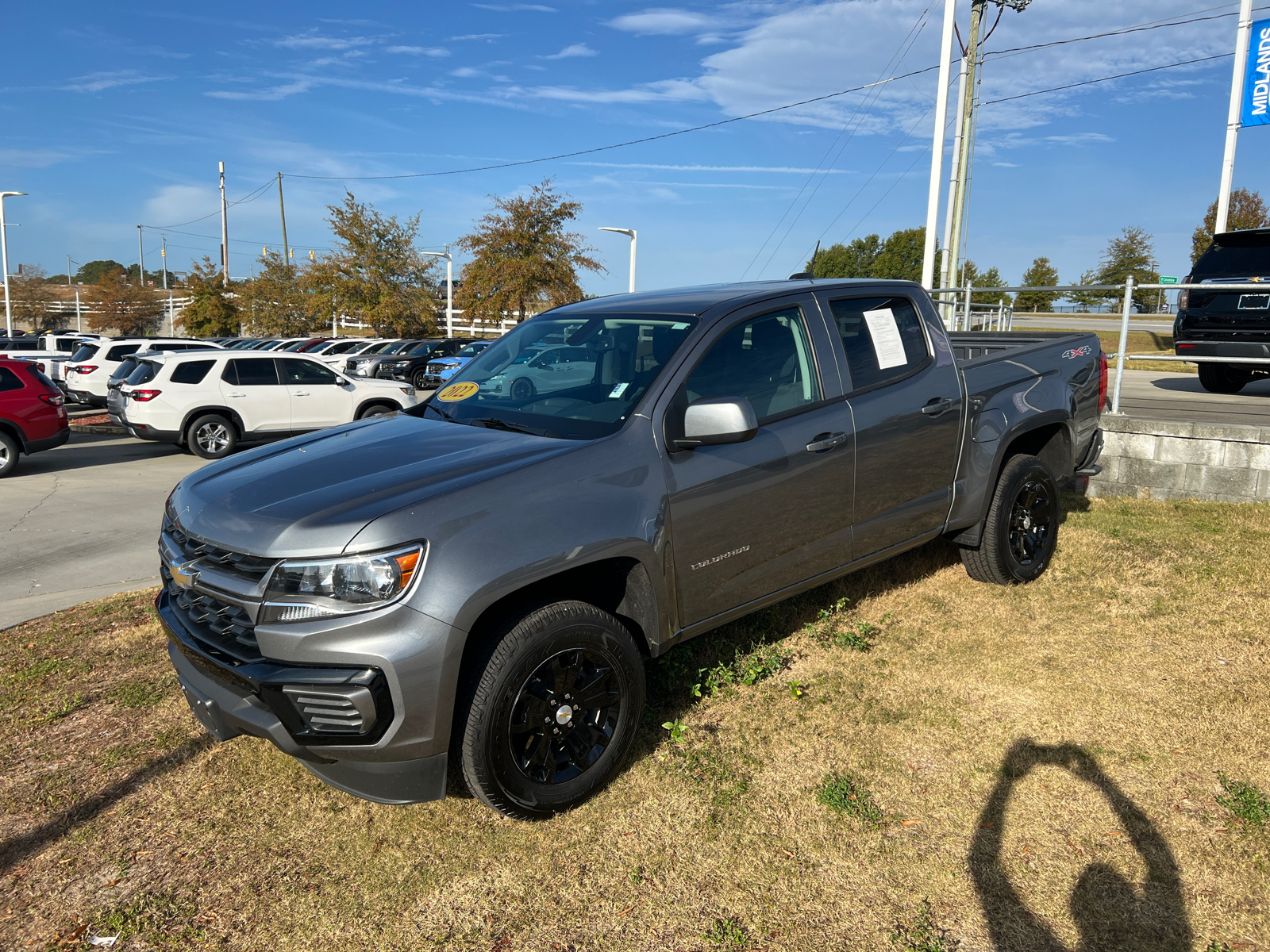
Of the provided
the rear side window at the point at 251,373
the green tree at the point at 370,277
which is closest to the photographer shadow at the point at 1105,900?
the rear side window at the point at 251,373

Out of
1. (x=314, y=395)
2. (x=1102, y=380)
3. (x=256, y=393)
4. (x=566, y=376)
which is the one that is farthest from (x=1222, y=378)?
(x=256, y=393)

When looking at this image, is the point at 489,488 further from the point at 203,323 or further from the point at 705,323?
the point at 203,323

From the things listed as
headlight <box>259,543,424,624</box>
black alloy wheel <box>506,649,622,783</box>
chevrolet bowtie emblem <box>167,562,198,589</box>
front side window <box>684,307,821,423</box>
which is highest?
front side window <box>684,307,821,423</box>

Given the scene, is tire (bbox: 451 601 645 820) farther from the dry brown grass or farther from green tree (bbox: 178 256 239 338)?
green tree (bbox: 178 256 239 338)

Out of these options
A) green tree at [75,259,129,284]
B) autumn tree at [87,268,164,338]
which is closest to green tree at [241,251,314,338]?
autumn tree at [87,268,164,338]

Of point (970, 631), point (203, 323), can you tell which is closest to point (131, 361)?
point (970, 631)

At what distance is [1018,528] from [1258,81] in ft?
62.1

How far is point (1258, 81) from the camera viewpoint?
719 inches

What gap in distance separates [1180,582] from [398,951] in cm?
513

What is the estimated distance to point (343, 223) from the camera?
1393 inches

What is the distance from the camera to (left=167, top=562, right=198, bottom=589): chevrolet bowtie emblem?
121 inches

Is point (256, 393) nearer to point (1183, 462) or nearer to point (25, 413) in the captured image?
point (25, 413)

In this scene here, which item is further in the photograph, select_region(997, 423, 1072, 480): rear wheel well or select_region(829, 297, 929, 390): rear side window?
select_region(997, 423, 1072, 480): rear wheel well

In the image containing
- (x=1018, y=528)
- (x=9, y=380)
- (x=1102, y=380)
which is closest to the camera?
(x=1018, y=528)
